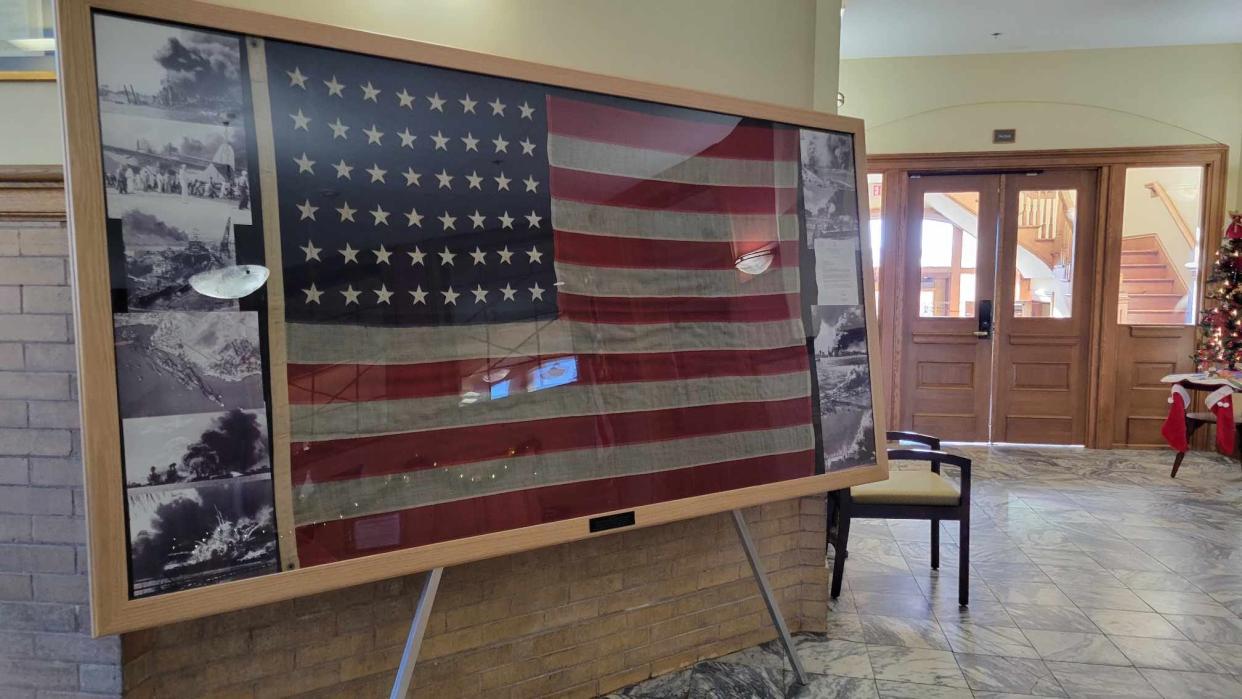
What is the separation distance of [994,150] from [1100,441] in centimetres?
256

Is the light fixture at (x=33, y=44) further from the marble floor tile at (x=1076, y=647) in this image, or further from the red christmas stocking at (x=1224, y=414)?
the red christmas stocking at (x=1224, y=414)

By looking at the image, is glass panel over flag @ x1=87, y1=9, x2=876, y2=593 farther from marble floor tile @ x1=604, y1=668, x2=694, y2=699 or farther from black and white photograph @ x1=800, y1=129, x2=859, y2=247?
marble floor tile @ x1=604, y1=668, x2=694, y2=699

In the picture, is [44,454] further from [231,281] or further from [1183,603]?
[1183,603]

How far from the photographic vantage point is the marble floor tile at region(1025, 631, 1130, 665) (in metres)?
2.19

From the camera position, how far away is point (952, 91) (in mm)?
5426

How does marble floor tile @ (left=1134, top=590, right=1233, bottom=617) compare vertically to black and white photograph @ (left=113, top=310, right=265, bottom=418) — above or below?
below

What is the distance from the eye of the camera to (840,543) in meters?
2.55

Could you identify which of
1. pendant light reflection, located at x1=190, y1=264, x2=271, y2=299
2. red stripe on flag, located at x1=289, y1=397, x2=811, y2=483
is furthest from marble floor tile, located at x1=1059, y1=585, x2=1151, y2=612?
pendant light reflection, located at x1=190, y1=264, x2=271, y2=299

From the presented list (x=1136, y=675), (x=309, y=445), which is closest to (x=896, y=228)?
(x=1136, y=675)

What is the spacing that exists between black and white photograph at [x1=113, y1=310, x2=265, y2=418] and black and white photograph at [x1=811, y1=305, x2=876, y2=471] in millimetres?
1394

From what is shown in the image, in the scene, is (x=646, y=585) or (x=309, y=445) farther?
(x=646, y=585)

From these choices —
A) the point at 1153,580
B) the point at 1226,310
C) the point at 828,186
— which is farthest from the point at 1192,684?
the point at 1226,310

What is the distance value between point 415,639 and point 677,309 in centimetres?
95

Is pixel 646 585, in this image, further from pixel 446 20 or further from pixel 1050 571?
pixel 1050 571
